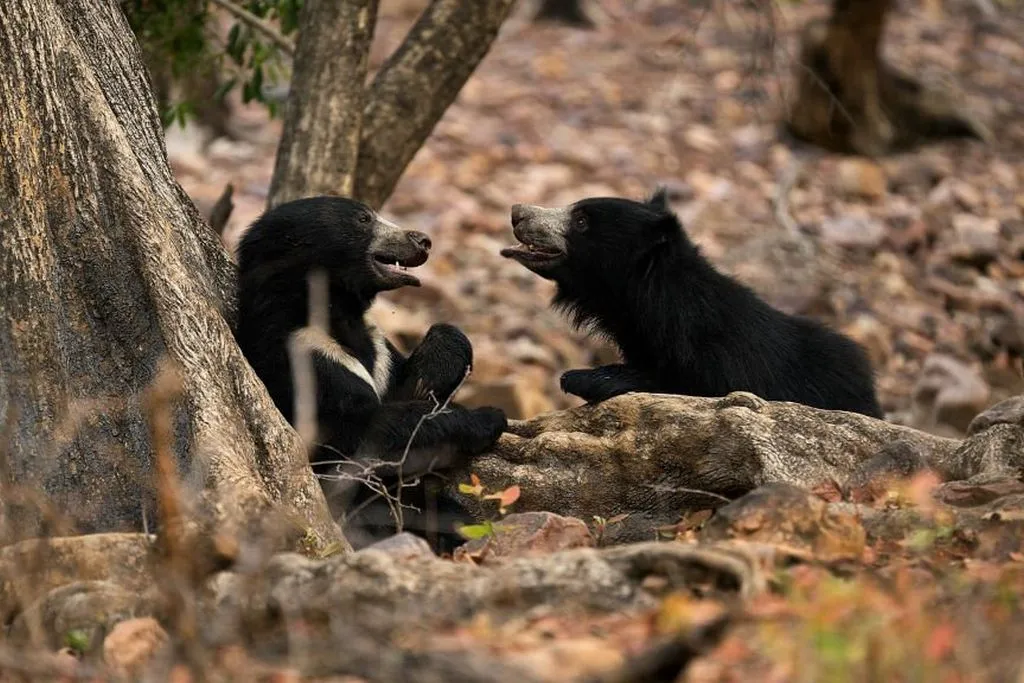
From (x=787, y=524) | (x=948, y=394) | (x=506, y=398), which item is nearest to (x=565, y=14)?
(x=948, y=394)

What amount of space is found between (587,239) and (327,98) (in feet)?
4.06

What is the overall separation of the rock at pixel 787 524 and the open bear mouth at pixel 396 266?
2138 mm

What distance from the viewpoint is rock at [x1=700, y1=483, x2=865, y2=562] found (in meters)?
3.95

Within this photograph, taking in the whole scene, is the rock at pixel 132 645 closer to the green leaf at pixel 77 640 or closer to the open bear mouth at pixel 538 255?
the green leaf at pixel 77 640

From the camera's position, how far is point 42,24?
4.73 meters

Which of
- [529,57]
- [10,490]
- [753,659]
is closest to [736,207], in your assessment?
[529,57]

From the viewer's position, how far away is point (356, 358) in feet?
19.2

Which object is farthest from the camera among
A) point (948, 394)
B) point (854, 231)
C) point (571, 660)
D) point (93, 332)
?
point (854, 231)

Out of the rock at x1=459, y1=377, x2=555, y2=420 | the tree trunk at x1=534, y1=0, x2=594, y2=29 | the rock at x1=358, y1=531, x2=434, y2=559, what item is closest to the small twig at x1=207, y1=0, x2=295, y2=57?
the rock at x1=459, y1=377, x2=555, y2=420

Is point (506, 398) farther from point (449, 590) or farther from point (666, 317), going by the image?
point (449, 590)

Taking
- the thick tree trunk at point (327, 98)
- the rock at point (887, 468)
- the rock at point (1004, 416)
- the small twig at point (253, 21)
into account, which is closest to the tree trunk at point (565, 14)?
the small twig at point (253, 21)

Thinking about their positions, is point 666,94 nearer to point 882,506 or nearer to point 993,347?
point 993,347

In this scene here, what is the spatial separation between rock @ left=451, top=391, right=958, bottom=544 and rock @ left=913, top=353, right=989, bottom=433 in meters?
3.92

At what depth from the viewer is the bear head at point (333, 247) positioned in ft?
19.0
